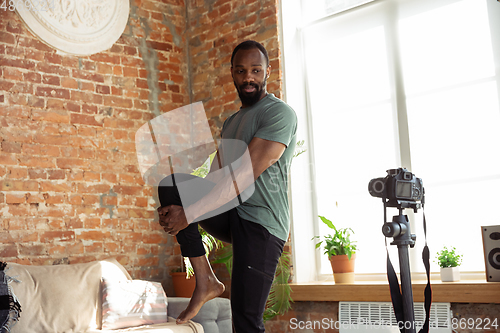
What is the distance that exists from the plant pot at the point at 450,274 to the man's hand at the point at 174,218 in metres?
2.10

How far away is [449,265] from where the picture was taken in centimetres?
315

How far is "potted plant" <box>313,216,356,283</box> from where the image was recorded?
3.57 metres

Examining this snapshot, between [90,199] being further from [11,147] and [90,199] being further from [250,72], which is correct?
[250,72]

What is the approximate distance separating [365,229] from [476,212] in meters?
0.79

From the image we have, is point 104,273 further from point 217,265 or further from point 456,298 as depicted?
point 456,298

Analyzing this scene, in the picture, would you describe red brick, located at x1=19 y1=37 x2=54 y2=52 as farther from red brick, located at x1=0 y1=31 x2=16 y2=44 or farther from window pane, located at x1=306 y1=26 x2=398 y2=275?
window pane, located at x1=306 y1=26 x2=398 y2=275

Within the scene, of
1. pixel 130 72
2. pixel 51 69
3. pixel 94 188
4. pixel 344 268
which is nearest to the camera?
pixel 344 268

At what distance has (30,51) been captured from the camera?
12.5 ft

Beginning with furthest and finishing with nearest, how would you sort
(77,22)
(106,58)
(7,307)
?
(106,58)
(77,22)
(7,307)

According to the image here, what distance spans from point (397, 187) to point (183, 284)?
2.52 meters

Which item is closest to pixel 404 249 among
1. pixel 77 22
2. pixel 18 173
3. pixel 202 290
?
pixel 202 290

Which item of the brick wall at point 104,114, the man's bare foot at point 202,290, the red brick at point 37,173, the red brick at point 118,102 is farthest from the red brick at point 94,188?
the man's bare foot at point 202,290

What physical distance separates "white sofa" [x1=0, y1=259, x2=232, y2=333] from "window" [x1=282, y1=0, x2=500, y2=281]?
84cm

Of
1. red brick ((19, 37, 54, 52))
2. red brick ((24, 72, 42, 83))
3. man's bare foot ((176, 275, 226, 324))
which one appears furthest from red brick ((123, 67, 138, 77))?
man's bare foot ((176, 275, 226, 324))
